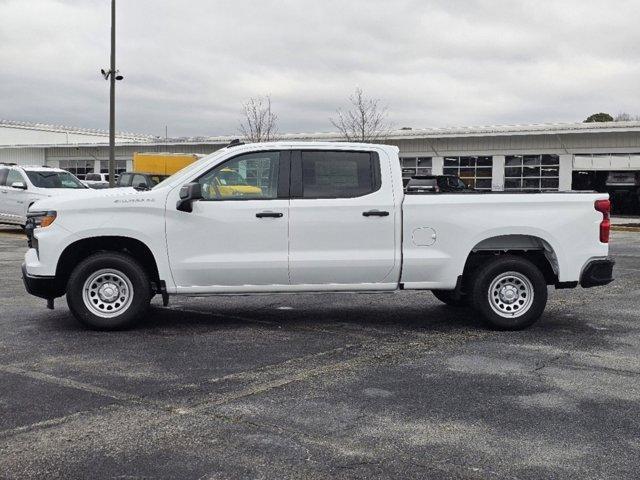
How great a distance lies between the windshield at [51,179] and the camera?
20.5 meters

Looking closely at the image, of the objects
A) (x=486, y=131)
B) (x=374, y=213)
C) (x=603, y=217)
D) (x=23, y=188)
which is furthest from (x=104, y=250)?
(x=486, y=131)

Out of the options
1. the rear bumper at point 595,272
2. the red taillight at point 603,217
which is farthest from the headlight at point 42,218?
the red taillight at point 603,217

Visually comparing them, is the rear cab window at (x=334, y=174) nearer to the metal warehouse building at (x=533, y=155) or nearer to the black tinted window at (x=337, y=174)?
the black tinted window at (x=337, y=174)

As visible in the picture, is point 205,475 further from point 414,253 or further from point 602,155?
point 602,155

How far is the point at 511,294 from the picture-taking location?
8211 millimetres

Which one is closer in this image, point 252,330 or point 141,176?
point 252,330

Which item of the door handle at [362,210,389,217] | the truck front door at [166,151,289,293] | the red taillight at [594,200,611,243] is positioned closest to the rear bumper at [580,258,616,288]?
the red taillight at [594,200,611,243]

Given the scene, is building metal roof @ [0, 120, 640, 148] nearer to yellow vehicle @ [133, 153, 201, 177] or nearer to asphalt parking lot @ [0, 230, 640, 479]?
yellow vehicle @ [133, 153, 201, 177]

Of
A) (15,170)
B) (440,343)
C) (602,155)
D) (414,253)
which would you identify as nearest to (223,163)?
(414,253)

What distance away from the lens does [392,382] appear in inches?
235

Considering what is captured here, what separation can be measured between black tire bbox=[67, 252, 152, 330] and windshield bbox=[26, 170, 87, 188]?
13607 millimetres

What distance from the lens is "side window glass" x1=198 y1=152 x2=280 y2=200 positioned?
7941mm

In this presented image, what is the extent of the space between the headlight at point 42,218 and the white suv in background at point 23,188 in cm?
1242

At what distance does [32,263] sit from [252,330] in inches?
92.4
